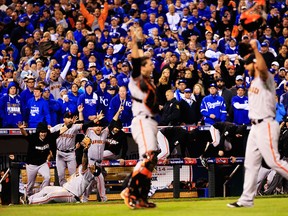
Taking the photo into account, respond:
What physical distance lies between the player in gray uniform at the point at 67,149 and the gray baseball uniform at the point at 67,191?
99cm

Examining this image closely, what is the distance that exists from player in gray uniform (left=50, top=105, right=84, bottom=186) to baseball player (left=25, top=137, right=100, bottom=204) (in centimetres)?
89

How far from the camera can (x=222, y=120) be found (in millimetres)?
18562

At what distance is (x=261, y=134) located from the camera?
10945mm

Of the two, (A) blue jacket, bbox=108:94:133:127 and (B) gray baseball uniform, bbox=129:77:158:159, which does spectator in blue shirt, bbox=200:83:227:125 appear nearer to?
(A) blue jacket, bbox=108:94:133:127

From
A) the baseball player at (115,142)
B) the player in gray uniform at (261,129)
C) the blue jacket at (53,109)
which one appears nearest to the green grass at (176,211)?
A: the player in gray uniform at (261,129)

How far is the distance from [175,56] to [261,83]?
9.40 m

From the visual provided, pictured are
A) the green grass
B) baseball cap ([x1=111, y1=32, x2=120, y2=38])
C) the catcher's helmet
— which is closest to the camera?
the green grass

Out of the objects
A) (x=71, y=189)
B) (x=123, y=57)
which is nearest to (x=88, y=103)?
(x=71, y=189)

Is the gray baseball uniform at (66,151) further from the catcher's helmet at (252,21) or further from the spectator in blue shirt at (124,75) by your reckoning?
the catcher's helmet at (252,21)

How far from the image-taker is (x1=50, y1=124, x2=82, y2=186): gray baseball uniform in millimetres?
17234

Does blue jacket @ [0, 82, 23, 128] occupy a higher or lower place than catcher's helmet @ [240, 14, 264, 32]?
lower

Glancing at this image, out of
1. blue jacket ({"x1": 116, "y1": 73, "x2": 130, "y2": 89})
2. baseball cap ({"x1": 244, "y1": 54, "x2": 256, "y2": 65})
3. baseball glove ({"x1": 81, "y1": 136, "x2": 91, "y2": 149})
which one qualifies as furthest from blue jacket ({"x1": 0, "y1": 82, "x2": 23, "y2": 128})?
baseball cap ({"x1": 244, "y1": 54, "x2": 256, "y2": 65})

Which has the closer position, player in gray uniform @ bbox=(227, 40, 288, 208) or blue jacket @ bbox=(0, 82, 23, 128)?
player in gray uniform @ bbox=(227, 40, 288, 208)

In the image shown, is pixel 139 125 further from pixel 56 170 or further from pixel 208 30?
pixel 208 30
